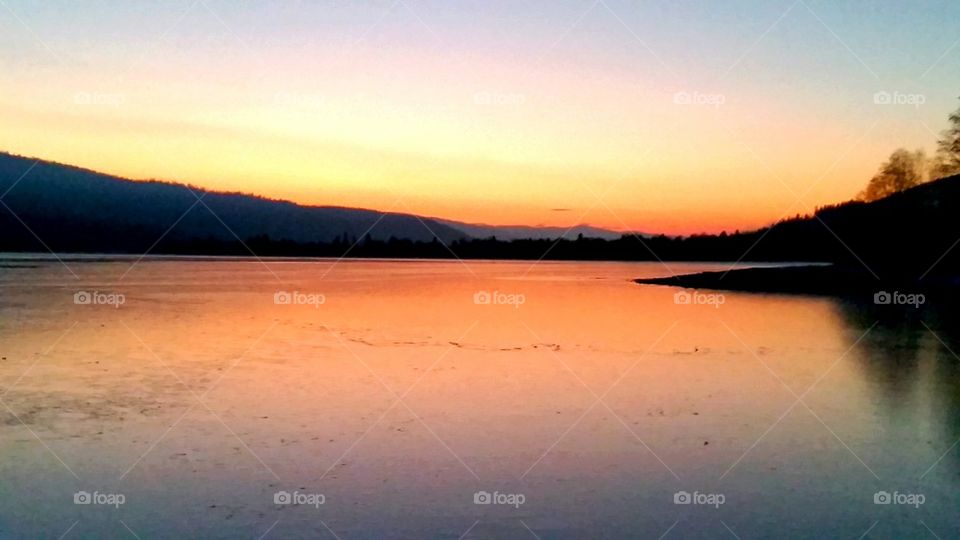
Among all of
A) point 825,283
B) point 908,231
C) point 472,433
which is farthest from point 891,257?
point 472,433

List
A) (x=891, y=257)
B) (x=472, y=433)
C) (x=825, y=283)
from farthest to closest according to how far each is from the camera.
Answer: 1. (x=891, y=257)
2. (x=825, y=283)
3. (x=472, y=433)

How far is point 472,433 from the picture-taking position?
30.7 ft

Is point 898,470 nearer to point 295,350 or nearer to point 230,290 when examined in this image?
point 295,350

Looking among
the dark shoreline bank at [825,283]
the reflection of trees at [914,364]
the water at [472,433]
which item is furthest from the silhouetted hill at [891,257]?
the water at [472,433]

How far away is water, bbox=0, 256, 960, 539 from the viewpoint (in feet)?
21.8

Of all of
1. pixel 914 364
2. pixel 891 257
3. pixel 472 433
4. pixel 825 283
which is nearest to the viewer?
pixel 472 433

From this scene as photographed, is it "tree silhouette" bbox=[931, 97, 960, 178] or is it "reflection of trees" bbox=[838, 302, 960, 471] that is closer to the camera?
"reflection of trees" bbox=[838, 302, 960, 471]

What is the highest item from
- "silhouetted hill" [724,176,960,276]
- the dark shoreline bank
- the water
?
"silhouetted hill" [724,176,960,276]

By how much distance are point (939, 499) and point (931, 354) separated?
1012cm

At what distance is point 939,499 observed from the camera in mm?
7195

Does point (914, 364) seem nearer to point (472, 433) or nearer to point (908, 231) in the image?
point (472, 433)

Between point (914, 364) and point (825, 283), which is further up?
point (825, 283)

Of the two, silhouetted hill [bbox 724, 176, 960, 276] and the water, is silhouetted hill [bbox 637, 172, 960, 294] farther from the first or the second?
the water

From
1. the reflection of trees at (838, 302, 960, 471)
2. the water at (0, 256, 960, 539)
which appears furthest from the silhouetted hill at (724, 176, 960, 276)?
the water at (0, 256, 960, 539)
